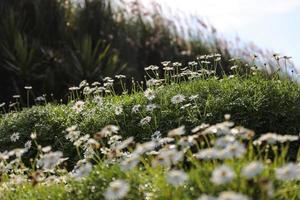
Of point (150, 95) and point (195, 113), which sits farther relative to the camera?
point (150, 95)

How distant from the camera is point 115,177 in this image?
4160mm

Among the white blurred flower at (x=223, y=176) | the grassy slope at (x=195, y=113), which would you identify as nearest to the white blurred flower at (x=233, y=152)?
the white blurred flower at (x=223, y=176)

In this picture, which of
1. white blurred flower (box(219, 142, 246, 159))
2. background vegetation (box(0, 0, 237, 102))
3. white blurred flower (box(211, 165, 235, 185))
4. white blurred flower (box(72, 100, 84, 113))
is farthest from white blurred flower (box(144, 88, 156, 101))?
→ background vegetation (box(0, 0, 237, 102))

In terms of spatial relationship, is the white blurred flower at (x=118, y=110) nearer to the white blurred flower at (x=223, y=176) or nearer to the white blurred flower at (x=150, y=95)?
the white blurred flower at (x=150, y=95)

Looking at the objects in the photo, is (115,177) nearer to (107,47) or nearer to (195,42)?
Result: (107,47)

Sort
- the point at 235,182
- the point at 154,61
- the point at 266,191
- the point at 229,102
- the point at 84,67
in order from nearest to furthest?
the point at 266,191 → the point at 235,182 → the point at 229,102 → the point at 84,67 → the point at 154,61

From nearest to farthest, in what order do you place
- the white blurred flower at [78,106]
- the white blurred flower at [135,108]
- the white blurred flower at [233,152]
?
the white blurred flower at [233,152], the white blurred flower at [135,108], the white blurred flower at [78,106]

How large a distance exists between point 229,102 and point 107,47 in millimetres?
5413

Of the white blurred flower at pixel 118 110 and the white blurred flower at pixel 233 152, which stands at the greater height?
the white blurred flower at pixel 233 152

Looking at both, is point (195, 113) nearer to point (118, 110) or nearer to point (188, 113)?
point (188, 113)

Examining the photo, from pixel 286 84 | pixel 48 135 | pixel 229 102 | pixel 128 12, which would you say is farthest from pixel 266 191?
pixel 128 12

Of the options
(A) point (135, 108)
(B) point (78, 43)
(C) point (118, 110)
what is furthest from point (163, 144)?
(B) point (78, 43)

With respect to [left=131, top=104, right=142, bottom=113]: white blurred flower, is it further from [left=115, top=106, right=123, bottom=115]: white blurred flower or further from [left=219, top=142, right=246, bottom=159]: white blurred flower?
[left=219, top=142, right=246, bottom=159]: white blurred flower

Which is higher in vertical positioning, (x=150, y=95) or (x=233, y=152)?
(x=233, y=152)
